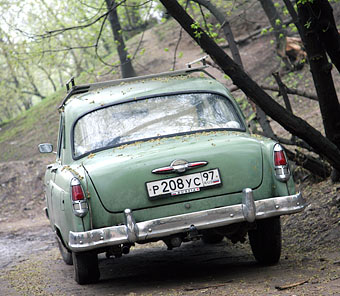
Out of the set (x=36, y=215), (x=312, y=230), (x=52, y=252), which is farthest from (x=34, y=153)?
(x=312, y=230)

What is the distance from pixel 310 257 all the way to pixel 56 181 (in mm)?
2633

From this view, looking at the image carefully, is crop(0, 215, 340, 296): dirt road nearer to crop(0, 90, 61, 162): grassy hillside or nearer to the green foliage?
the green foliage

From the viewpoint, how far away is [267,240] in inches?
231

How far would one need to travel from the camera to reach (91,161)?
5.67 metres

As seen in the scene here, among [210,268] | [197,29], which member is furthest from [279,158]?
[197,29]

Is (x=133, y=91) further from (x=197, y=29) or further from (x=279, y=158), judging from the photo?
(x=279, y=158)

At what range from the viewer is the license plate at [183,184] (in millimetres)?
5324

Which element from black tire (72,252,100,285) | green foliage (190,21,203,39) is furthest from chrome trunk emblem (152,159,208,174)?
green foliage (190,21,203,39)

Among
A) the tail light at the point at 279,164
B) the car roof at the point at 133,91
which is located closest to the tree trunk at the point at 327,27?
the car roof at the point at 133,91

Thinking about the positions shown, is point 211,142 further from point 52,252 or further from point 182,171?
point 52,252

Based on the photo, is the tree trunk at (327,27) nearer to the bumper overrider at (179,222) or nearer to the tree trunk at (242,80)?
the tree trunk at (242,80)

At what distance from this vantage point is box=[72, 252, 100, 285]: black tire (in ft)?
19.1

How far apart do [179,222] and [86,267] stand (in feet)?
3.84

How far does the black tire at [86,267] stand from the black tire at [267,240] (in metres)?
1.52
